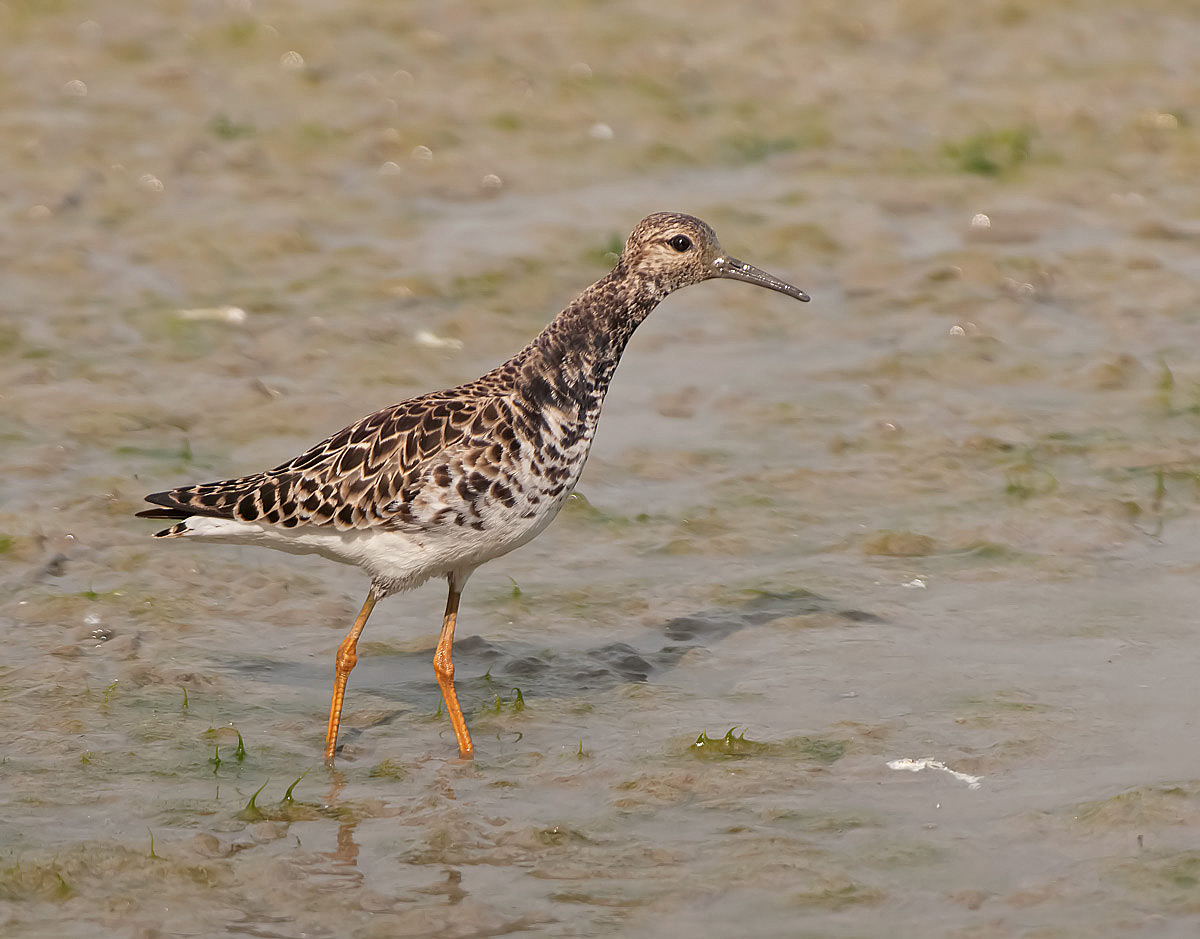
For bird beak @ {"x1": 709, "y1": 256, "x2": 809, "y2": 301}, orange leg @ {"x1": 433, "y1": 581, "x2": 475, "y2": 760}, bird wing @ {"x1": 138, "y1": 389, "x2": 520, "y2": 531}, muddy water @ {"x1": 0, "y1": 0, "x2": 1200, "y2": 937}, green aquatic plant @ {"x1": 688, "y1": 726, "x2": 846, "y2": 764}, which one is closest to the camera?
muddy water @ {"x1": 0, "y1": 0, "x2": 1200, "y2": 937}

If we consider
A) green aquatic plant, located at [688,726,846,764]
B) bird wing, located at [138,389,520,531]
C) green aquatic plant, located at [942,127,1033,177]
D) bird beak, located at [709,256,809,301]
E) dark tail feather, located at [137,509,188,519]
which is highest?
bird beak, located at [709,256,809,301]

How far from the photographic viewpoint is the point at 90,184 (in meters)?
16.7

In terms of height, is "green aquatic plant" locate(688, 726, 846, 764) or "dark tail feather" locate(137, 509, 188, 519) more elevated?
"dark tail feather" locate(137, 509, 188, 519)

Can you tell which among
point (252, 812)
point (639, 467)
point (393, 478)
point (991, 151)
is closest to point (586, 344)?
point (393, 478)

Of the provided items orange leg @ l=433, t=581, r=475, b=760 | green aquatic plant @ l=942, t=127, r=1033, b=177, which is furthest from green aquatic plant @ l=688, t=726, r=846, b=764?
green aquatic plant @ l=942, t=127, r=1033, b=177

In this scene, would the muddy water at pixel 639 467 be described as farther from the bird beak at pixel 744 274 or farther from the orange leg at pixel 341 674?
the bird beak at pixel 744 274

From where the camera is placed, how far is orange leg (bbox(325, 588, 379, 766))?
9234 mm

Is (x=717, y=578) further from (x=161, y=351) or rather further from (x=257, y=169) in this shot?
(x=257, y=169)

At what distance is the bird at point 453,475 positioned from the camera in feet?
29.8

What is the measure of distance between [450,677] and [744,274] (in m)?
2.75

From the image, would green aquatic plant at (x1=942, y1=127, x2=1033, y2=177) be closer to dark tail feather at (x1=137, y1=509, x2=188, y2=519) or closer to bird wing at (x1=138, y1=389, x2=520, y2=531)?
bird wing at (x1=138, y1=389, x2=520, y2=531)

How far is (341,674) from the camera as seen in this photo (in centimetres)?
933

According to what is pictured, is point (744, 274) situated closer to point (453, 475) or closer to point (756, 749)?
point (453, 475)

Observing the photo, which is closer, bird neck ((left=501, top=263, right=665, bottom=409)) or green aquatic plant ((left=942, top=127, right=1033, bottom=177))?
bird neck ((left=501, top=263, right=665, bottom=409))
